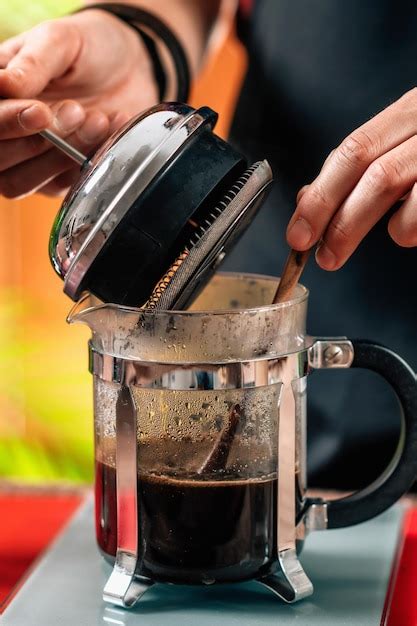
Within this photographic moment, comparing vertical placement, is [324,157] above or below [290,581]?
above

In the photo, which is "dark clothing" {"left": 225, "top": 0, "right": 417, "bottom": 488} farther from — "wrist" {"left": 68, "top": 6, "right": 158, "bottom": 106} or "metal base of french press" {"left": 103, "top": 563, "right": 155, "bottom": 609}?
"metal base of french press" {"left": 103, "top": 563, "right": 155, "bottom": 609}

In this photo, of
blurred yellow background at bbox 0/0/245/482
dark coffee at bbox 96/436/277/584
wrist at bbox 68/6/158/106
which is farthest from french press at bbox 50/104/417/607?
blurred yellow background at bbox 0/0/245/482

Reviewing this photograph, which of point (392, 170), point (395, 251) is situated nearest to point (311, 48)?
point (395, 251)

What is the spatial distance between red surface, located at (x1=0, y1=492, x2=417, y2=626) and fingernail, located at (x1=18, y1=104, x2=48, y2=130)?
41 centimetres

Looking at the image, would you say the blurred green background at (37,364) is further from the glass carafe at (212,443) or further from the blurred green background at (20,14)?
the glass carafe at (212,443)

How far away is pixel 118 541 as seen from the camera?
79 cm

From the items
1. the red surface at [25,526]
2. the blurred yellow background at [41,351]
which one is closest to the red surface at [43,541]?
the red surface at [25,526]

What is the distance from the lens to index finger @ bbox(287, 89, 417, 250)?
2.52ft

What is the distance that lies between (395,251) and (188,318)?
0.52 meters

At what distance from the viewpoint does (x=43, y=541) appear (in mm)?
978

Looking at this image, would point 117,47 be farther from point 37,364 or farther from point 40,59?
point 37,364

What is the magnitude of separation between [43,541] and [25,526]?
0.04m

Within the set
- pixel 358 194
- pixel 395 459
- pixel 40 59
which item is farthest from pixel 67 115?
pixel 395 459

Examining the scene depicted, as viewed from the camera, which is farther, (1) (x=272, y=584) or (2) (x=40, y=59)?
(2) (x=40, y=59)
